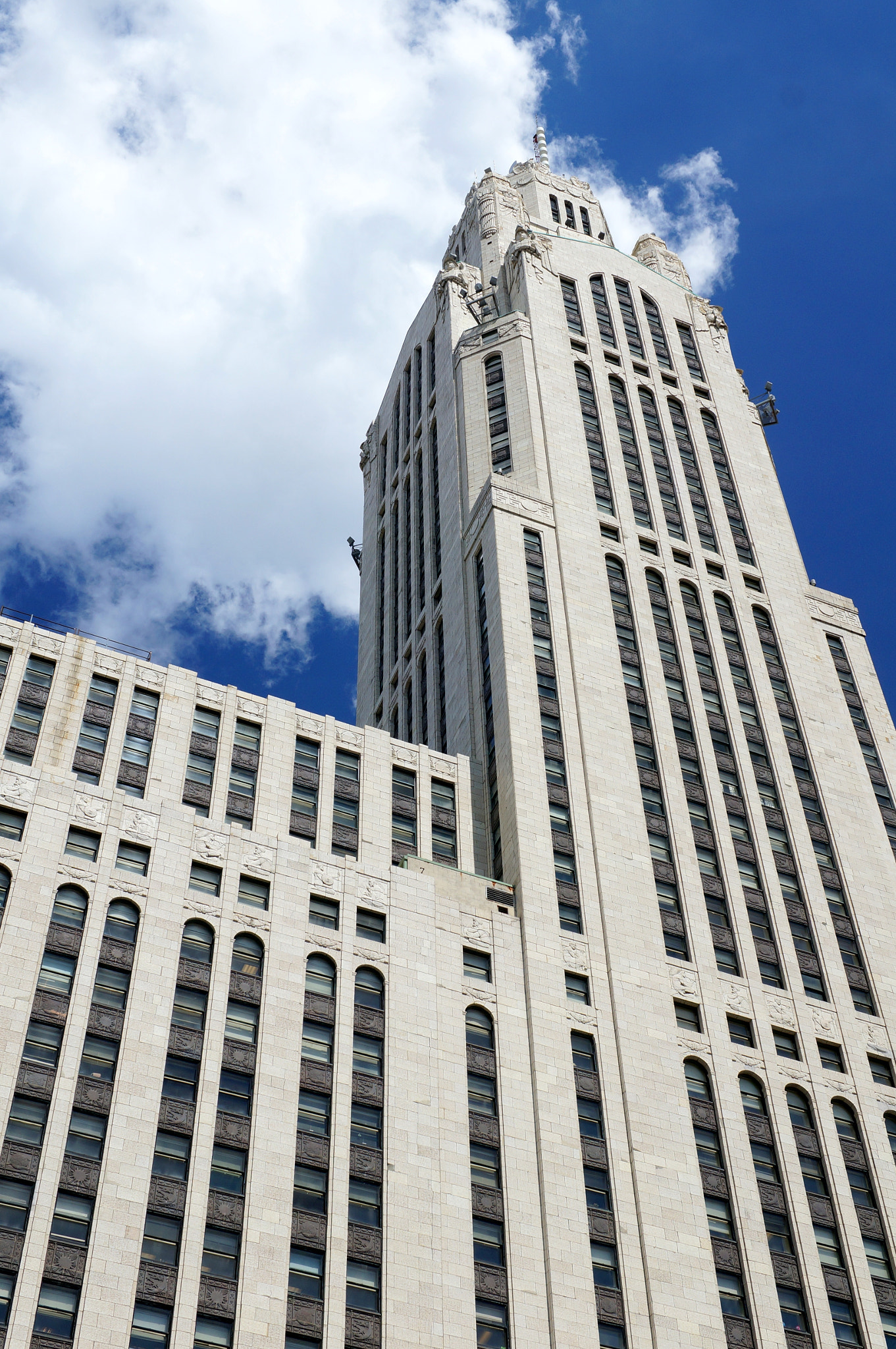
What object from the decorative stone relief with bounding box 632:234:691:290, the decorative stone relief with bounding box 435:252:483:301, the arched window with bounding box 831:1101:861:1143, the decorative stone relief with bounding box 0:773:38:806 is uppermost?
the decorative stone relief with bounding box 632:234:691:290

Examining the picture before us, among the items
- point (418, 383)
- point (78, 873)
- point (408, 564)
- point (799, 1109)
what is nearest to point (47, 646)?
point (78, 873)

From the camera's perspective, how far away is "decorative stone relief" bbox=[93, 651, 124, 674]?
7688 centimetres

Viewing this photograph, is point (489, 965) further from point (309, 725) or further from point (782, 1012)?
point (309, 725)

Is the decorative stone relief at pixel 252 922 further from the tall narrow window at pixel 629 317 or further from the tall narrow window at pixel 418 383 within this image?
the tall narrow window at pixel 629 317

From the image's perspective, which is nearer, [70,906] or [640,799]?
[70,906]

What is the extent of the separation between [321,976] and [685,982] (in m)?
18.5

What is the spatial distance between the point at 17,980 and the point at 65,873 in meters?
6.18

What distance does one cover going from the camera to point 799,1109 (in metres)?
73.9

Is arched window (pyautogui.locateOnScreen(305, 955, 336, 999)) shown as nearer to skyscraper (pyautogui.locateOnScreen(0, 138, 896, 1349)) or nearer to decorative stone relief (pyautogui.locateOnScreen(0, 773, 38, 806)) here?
skyscraper (pyautogui.locateOnScreen(0, 138, 896, 1349))

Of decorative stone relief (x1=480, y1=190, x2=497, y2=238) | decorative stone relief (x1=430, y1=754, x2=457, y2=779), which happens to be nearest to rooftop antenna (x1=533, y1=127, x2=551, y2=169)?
decorative stone relief (x1=480, y1=190, x2=497, y2=238)

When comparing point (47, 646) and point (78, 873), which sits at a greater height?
point (47, 646)

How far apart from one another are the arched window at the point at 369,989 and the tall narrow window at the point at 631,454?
141ft

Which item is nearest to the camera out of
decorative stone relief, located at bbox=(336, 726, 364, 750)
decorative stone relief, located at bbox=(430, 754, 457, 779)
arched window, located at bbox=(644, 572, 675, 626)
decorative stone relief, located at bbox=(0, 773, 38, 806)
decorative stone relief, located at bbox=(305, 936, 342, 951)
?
decorative stone relief, located at bbox=(0, 773, 38, 806)

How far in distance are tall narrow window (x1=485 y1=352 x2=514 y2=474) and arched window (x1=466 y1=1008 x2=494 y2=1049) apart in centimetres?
4123
